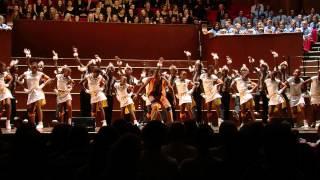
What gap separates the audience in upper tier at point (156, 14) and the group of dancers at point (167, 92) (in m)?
4.52

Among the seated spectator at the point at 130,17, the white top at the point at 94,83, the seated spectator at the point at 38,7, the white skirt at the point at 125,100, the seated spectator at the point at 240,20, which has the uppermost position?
the seated spectator at the point at 38,7

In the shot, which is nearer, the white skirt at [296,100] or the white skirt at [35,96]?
the white skirt at [35,96]

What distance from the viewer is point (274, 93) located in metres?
13.7

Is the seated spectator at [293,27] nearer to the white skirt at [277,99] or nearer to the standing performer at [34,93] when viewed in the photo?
the white skirt at [277,99]

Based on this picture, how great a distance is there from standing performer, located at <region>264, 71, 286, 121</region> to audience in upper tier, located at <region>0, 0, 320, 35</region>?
482 centimetres

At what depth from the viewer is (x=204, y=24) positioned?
19484 mm

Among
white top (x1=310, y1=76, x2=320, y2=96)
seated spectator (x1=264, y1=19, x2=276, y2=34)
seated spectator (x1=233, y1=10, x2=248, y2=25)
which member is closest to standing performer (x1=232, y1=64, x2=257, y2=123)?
white top (x1=310, y1=76, x2=320, y2=96)

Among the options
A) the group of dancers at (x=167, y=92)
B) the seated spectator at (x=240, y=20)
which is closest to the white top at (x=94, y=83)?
the group of dancers at (x=167, y=92)

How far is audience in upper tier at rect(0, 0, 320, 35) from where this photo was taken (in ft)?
Answer: 59.9

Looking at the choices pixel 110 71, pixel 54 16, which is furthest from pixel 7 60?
pixel 110 71

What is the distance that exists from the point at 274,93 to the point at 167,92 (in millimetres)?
2816

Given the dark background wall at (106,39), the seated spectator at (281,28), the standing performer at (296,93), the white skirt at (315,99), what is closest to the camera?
the white skirt at (315,99)

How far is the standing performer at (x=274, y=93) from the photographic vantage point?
44.9 ft

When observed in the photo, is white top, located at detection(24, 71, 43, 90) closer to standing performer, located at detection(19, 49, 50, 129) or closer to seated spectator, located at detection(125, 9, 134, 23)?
standing performer, located at detection(19, 49, 50, 129)
